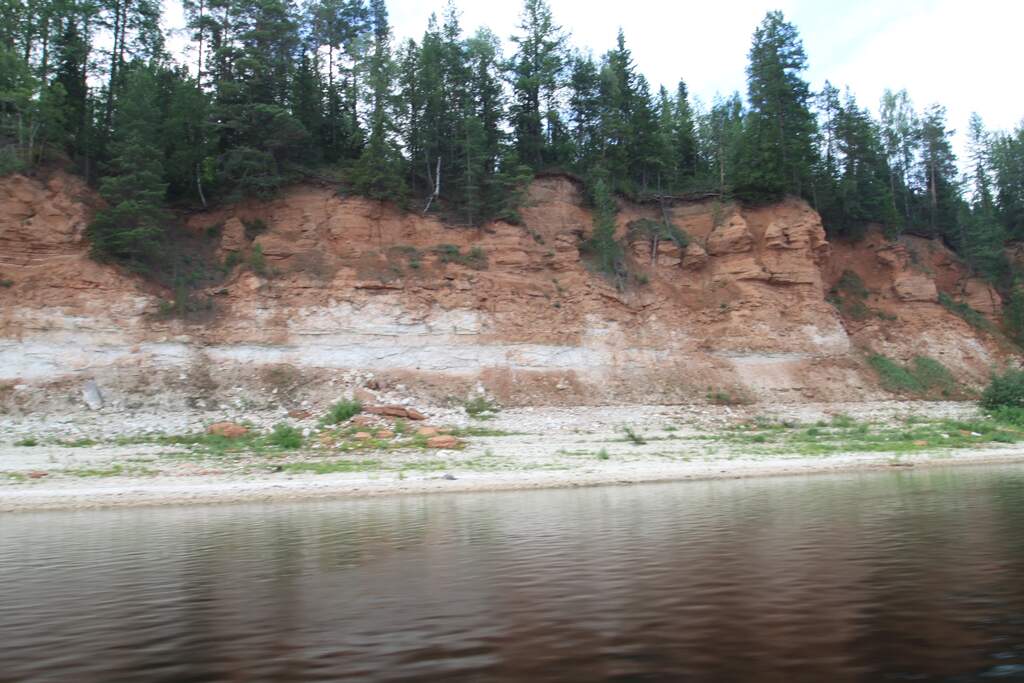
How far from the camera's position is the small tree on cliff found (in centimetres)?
3309

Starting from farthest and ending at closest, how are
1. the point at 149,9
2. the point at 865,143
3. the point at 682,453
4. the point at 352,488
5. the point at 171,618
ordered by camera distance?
the point at 865,143
the point at 149,9
the point at 682,453
the point at 352,488
the point at 171,618

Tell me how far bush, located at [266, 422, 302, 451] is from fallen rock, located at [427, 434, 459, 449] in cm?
492

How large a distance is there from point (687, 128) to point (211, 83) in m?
34.8

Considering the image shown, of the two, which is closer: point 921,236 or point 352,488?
point 352,488

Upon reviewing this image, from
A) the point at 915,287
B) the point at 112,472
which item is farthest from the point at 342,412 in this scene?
the point at 915,287

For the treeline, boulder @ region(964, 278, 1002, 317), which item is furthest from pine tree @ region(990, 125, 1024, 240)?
boulder @ region(964, 278, 1002, 317)

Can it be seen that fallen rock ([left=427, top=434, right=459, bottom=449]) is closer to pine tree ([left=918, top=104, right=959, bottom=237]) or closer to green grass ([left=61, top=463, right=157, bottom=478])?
green grass ([left=61, top=463, right=157, bottom=478])

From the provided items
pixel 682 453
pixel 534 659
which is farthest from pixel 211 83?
pixel 534 659

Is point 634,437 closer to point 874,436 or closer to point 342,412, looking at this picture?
point 874,436

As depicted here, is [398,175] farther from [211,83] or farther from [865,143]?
[865,143]

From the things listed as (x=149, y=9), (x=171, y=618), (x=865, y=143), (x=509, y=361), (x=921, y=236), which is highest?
(x=149, y=9)

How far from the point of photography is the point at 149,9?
144ft

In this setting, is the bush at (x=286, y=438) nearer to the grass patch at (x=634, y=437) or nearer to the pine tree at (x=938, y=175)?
the grass patch at (x=634, y=437)

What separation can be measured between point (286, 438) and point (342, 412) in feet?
10.6
